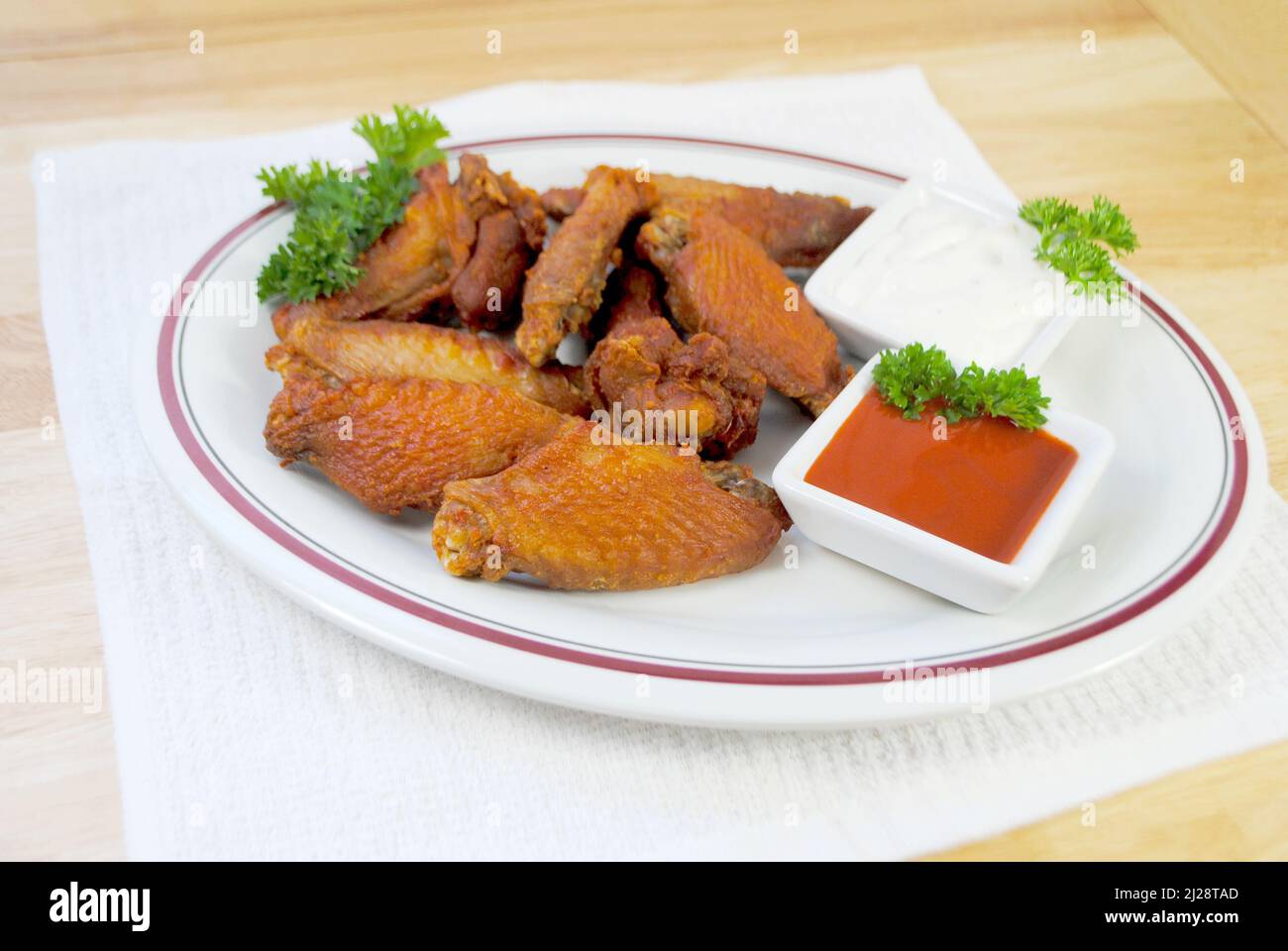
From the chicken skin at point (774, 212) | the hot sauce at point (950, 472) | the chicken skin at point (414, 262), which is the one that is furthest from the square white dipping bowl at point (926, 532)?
the chicken skin at point (414, 262)

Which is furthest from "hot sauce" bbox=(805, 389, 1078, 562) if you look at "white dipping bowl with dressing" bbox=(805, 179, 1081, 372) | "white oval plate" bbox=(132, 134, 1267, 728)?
"white dipping bowl with dressing" bbox=(805, 179, 1081, 372)

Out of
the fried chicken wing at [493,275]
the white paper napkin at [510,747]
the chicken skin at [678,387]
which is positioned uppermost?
the fried chicken wing at [493,275]

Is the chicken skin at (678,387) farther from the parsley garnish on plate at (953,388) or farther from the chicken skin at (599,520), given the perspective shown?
the parsley garnish on plate at (953,388)

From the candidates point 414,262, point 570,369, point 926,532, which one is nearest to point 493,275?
point 414,262

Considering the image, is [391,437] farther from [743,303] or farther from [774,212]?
[774,212]

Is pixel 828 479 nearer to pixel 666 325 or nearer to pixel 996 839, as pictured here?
pixel 666 325
